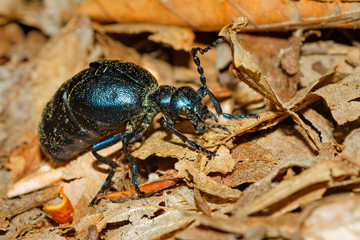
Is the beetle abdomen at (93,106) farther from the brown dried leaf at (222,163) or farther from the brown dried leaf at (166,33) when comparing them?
the brown dried leaf at (222,163)

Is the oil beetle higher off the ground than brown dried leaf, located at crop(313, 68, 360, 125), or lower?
lower

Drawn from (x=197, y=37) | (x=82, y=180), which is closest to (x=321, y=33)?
(x=197, y=37)

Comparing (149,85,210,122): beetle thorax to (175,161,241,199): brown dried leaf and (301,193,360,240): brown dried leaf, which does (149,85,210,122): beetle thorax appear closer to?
(175,161,241,199): brown dried leaf

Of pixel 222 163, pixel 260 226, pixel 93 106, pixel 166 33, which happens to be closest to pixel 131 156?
pixel 93 106

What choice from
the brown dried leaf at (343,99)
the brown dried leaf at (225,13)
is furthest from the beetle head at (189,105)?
the brown dried leaf at (225,13)

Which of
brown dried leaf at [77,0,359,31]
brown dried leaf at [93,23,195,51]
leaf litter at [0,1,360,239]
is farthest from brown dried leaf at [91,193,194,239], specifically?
brown dried leaf at [77,0,359,31]

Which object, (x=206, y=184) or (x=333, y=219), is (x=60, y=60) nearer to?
(x=206, y=184)
